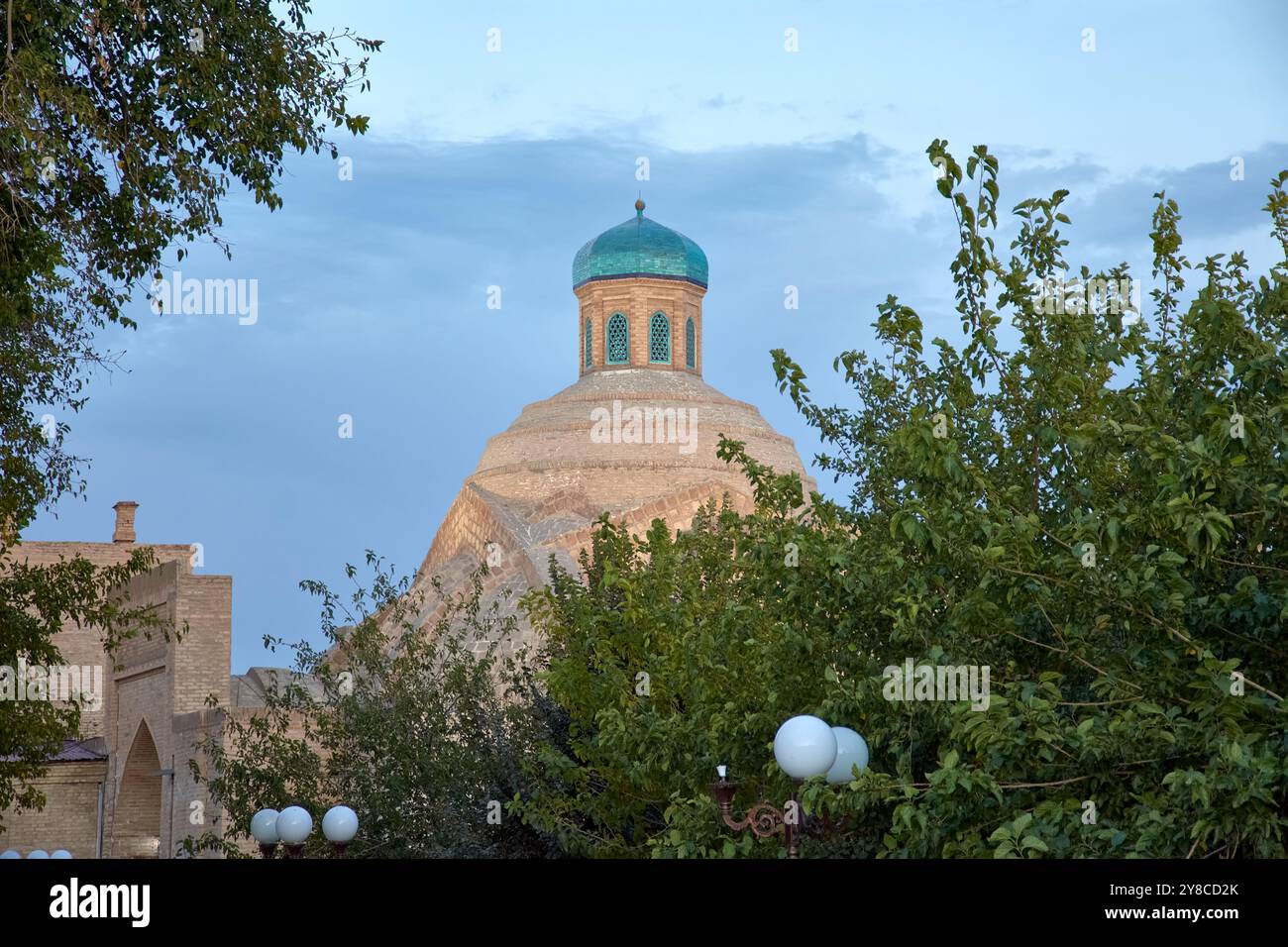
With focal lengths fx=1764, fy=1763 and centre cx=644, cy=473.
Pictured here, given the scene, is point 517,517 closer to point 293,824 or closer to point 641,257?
point 641,257

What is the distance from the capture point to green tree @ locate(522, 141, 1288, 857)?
6.85 metres

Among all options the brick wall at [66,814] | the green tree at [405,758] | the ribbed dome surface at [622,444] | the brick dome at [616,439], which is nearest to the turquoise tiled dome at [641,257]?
the brick dome at [616,439]

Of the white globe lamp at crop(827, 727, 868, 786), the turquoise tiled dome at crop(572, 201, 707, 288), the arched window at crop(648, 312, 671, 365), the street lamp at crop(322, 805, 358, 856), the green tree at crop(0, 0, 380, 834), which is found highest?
the turquoise tiled dome at crop(572, 201, 707, 288)

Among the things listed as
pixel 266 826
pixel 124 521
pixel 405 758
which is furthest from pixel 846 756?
pixel 124 521

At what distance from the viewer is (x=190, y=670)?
23.8 m

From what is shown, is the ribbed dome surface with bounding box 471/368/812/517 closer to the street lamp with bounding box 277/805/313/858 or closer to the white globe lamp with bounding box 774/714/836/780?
the street lamp with bounding box 277/805/313/858

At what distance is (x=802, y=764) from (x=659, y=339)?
33.7 metres

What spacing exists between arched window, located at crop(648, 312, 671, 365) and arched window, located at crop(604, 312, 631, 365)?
525mm

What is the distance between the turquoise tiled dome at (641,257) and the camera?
4025cm

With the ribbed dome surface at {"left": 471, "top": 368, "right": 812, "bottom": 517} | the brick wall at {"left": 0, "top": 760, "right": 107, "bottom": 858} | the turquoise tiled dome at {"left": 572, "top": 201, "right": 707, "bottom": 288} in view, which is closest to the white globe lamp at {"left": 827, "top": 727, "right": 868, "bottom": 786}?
the brick wall at {"left": 0, "top": 760, "right": 107, "bottom": 858}

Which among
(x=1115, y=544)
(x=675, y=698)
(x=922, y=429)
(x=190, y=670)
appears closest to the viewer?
(x=1115, y=544)
